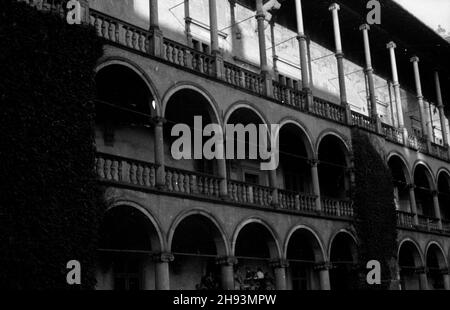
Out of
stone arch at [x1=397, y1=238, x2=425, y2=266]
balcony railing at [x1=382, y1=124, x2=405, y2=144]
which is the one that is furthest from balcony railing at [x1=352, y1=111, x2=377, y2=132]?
stone arch at [x1=397, y1=238, x2=425, y2=266]

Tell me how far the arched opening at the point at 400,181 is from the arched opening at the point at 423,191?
803 millimetres

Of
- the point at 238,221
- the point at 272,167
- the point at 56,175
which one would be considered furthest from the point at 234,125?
the point at 56,175

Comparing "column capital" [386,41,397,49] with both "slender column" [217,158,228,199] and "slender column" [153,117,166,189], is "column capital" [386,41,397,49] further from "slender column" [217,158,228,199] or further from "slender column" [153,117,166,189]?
"slender column" [153,117,166,189]

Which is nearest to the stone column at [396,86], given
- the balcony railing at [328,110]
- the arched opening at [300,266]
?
the balcony railing at [328,110]

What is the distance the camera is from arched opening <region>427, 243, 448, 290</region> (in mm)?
28625

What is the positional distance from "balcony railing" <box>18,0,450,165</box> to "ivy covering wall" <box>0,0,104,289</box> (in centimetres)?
100

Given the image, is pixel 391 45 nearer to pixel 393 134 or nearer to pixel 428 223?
pixel 393 134

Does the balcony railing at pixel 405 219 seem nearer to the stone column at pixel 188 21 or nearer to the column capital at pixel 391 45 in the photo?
the column capital at pixel 391 45

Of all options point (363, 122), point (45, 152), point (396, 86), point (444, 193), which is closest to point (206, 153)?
point (45, 152)

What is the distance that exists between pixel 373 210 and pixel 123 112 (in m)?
10.8

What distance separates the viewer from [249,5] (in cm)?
2542
